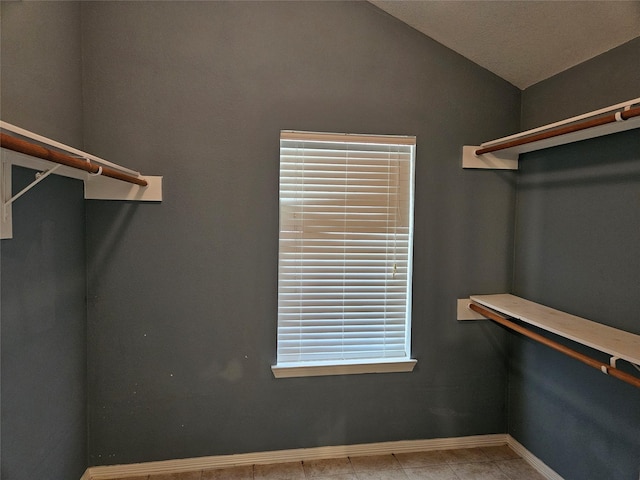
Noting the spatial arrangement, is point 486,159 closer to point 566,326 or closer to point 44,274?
point 566,326

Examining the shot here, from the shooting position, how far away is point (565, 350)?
1.53 meters

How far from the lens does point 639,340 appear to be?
1.43 m

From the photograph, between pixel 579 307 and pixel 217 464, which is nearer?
pixel 579 307

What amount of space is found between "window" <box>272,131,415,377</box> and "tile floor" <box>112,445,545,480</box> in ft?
1.60

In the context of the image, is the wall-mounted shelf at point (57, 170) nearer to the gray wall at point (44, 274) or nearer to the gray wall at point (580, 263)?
the gray wall at point (44, 274)

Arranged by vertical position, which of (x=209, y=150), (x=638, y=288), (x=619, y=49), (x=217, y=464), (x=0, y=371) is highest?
(x=619, y=49)

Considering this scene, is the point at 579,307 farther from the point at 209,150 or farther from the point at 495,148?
the point at 209,150

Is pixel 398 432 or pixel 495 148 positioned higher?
pixel 495 148

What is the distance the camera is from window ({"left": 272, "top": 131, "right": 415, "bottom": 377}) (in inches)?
78.5

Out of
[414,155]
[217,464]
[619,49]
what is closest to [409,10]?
[414,155]

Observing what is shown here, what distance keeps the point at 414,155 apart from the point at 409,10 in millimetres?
720

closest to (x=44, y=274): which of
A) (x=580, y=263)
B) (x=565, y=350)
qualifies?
(x=565, y=350)

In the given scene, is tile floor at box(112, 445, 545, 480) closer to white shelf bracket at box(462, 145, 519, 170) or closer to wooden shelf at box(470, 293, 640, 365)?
wooden shelf at box(470, 293, 640, 365)

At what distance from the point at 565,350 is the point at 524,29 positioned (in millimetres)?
1463
